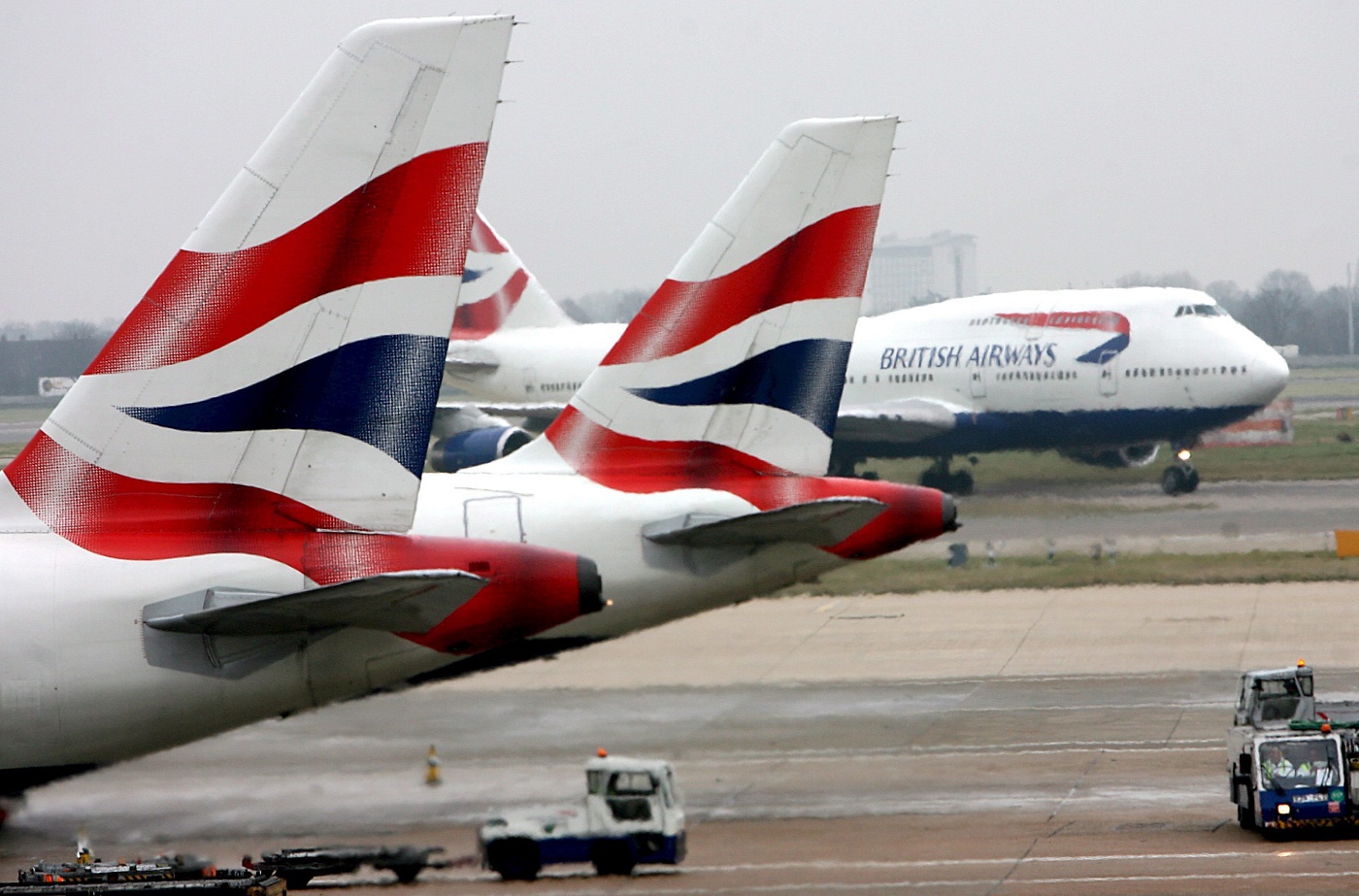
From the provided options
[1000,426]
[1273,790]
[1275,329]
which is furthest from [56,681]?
[1275,329]

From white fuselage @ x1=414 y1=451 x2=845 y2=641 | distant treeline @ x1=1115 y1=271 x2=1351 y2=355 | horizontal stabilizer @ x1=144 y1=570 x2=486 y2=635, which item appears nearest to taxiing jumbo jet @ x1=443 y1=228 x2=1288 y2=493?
white fuselage @ x1=414 y1=451 x2=845 y2=641

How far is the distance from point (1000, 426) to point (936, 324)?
4.30 m

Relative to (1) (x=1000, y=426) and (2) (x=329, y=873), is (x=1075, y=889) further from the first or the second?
(1) (x=1000, y=426)

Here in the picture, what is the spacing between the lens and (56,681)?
12578 mm

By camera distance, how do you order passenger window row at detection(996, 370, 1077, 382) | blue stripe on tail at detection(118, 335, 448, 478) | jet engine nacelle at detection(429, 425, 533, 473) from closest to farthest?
blue stripe on tail at detection(118, 335, 448, 478) < jet engine nacelle at detection(429, 425, 533, 473) < passenger window row at detection(996, 370, 1077, 382)

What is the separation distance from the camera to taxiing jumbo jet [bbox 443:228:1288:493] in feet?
176

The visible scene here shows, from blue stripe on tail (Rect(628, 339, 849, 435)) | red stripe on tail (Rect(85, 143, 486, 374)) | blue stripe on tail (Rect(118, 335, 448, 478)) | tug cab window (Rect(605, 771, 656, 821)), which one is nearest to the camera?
red stripe on tail (Rect(85, 143, 486, 374))

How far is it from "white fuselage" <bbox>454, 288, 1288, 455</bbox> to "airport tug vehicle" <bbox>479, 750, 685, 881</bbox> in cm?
3684

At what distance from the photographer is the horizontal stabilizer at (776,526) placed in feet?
55.8

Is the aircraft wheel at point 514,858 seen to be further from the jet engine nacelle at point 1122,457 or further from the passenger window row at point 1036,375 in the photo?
the jet engine nacelle at point 1122,457

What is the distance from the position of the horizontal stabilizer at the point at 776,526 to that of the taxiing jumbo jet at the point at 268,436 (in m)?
4.45

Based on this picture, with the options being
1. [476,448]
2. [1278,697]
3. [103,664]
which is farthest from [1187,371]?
[103,664]

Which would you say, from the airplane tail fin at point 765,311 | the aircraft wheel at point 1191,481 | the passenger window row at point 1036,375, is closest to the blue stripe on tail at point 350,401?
the airplane tail fin at point 765,311

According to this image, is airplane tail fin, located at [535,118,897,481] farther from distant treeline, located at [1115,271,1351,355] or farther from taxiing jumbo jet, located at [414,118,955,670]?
distant treeline, located at [1115,271,1351,355]
